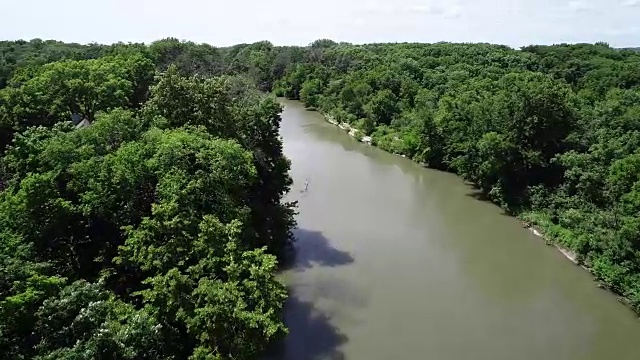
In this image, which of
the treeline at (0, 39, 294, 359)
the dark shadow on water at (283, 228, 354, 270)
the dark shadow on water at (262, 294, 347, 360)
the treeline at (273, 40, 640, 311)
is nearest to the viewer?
the treeline at (0, 39, 294, 359)

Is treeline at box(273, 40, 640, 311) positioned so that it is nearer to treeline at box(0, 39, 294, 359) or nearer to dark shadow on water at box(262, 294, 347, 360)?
dark shadow on water at box(262, 294, 347, 360)

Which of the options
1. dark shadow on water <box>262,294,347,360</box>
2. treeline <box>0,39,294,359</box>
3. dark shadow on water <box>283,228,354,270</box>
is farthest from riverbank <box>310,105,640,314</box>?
treeline <box>0,39,294,359</box>

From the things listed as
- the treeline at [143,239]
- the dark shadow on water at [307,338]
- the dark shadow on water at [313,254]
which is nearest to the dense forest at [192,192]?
the treeline at [143,239]

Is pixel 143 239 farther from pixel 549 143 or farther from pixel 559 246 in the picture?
pixel 549 143

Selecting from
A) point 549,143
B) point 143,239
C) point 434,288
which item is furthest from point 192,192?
point 549,143

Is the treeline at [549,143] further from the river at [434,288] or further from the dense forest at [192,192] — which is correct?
the river at [434,288]

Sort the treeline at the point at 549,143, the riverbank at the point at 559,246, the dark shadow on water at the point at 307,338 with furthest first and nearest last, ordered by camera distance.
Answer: the treeline at the point at 549,143
the riverbank at the point at 559,246
the dark shadow on water at the point at 307,338
